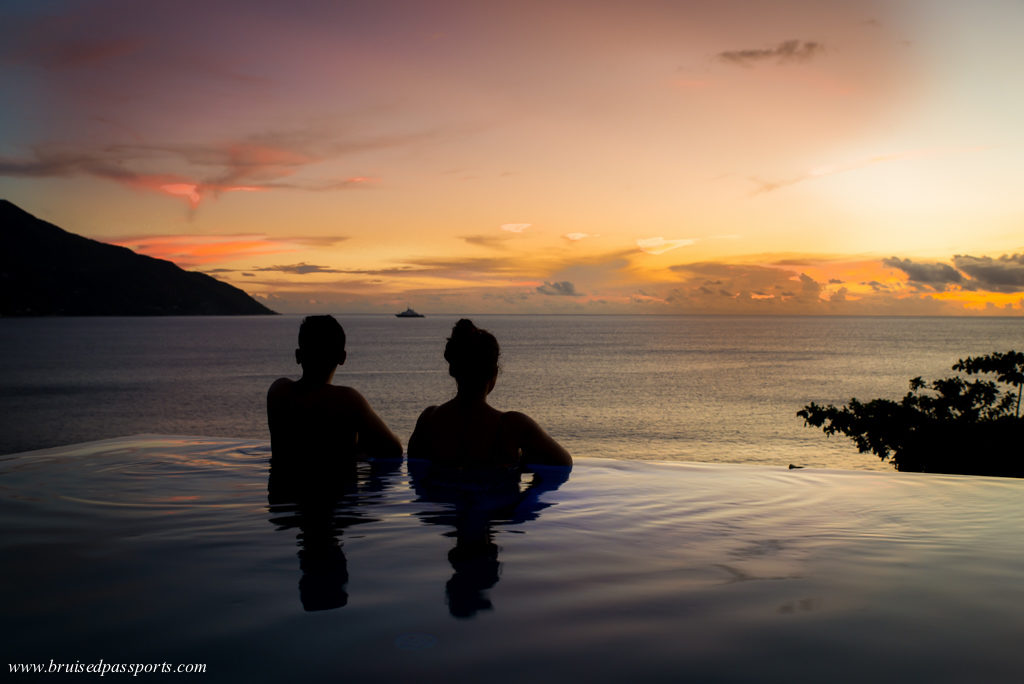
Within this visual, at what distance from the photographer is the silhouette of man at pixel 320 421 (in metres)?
5.71

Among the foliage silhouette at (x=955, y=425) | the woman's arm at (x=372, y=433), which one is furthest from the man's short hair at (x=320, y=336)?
the foliage silhouette at (x=955, y=425)

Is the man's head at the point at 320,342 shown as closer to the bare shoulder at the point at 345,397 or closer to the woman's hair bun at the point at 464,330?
the bare shoulder at the point at 345,397

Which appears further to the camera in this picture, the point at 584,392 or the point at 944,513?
the point at 584,392

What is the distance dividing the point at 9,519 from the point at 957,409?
1902 centimetres

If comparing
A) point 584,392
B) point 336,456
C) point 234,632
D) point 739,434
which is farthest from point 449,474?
point 584,392

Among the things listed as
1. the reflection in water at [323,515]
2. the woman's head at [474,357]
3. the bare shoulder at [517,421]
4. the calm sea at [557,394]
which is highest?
the woman's head at [474,357]

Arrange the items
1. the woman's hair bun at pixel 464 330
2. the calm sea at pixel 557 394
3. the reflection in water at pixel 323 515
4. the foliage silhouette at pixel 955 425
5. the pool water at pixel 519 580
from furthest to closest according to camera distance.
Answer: the calm sea at pixel 557 394
the foliage silhouette at pixel 955 425
the woman's hair bun at pixel 464 330
the reflection in water at pixel 323 515
the pool water at pixel 519 580

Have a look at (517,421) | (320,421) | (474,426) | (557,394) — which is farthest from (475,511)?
(557,394)

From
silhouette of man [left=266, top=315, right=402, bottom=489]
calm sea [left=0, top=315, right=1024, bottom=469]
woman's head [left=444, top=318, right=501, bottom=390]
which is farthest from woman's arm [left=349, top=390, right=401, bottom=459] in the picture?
calm sea [left=0, top=315, right=1024, bottom=469]

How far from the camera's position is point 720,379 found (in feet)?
221

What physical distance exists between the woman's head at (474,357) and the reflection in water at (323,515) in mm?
1346

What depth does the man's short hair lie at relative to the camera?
564 centimetres

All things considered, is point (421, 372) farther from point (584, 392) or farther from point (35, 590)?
point (35, 590)

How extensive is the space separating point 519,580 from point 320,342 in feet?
9.92
